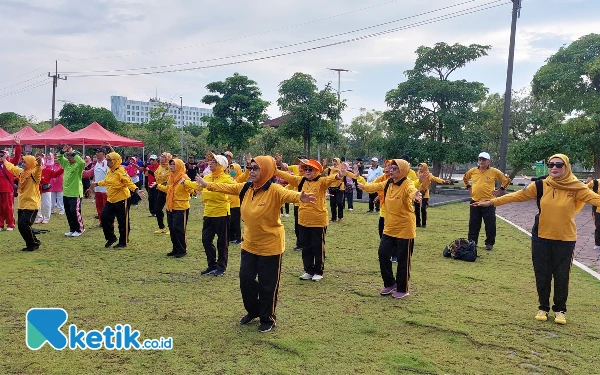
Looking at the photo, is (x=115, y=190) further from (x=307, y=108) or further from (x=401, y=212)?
(x=307, y=108)

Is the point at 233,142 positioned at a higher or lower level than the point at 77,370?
higher

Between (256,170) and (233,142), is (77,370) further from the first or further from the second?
(233,142)

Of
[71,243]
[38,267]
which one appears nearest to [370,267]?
[38,267]

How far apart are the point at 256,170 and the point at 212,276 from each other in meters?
2.93

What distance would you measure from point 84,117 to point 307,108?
27172mm

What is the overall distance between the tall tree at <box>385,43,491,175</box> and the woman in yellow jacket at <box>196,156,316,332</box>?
66.5 ft

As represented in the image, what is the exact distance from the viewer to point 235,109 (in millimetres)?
27906

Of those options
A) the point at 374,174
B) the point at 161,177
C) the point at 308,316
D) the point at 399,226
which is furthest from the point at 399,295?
the point at 374,174

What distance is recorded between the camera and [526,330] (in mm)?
5148

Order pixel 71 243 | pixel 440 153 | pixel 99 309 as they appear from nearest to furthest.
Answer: pixel 99 309
pixel 71 243
pixel 440 153

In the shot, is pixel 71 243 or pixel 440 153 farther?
pixel 440 153

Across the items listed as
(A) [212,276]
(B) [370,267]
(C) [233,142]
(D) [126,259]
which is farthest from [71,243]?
(C) [233,142]

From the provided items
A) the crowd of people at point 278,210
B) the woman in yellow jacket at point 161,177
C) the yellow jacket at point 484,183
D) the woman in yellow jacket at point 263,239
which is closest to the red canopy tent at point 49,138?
the crowd of people at point 278,210

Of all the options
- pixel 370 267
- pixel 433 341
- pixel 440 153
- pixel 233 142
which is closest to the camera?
pixel 433 341
